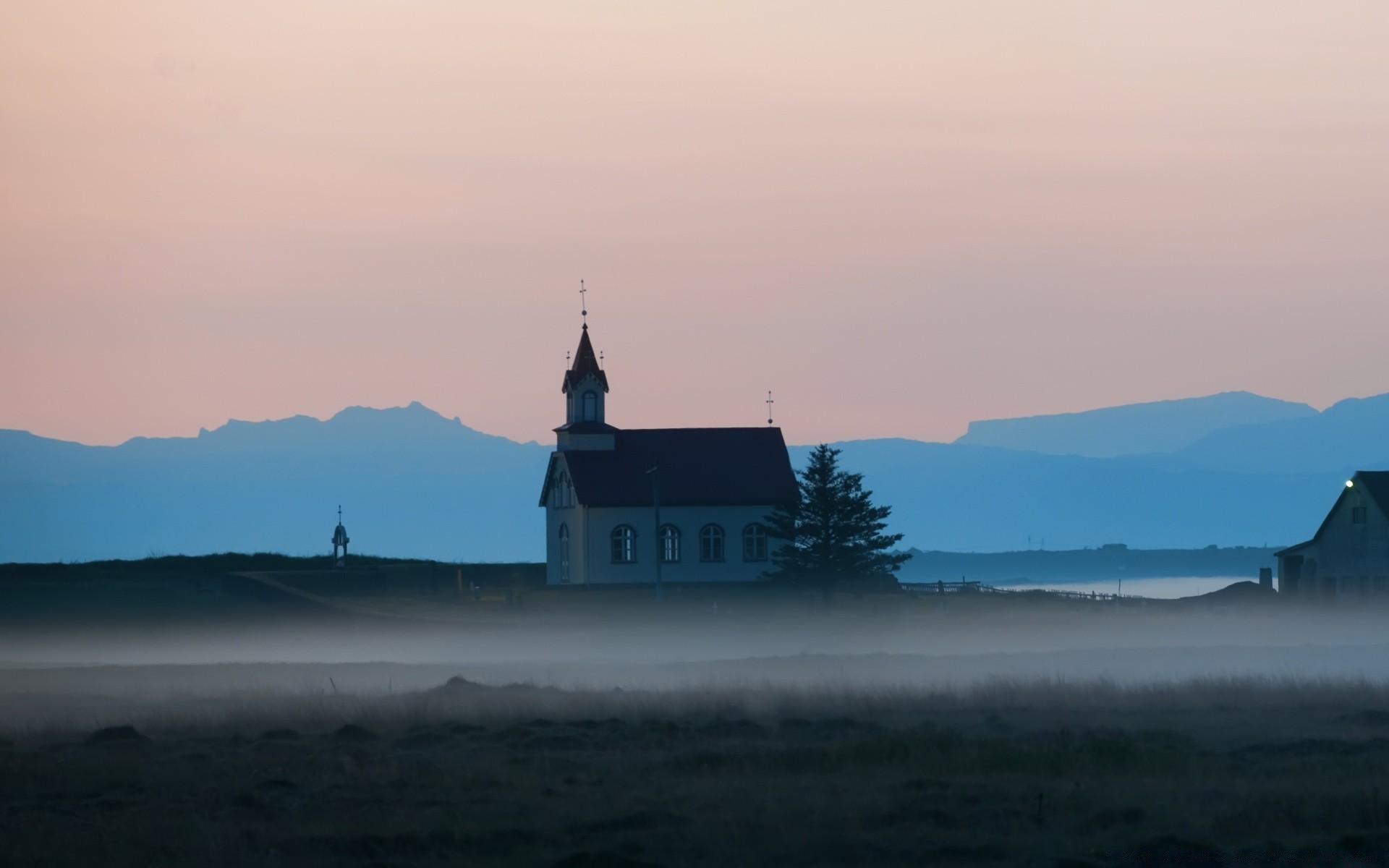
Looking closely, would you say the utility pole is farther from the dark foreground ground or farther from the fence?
the dark foreground ground

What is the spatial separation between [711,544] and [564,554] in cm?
837

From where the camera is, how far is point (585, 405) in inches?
3401

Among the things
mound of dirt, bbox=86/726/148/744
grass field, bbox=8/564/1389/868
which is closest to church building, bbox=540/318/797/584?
grass field, bbox=8/564/1389/868

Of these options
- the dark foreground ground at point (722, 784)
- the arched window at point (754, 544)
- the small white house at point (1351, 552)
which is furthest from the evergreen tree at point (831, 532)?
the dark foreground ground at point (722, 784)

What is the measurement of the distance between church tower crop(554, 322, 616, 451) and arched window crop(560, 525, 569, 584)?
13.4 feet

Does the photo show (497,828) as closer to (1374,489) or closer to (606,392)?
(1374,489)

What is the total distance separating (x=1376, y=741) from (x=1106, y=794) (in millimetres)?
8199

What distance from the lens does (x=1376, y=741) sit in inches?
1094

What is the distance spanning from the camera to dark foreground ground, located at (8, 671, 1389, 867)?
61.1ft

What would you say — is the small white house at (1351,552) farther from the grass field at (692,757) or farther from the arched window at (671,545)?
the arched window at (671,545)

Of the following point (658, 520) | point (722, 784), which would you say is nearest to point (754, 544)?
point (658, 520)

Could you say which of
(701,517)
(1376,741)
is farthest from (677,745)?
(701,517)

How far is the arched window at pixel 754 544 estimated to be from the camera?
8338cm

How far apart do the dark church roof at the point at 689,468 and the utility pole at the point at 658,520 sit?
11.2 inches
